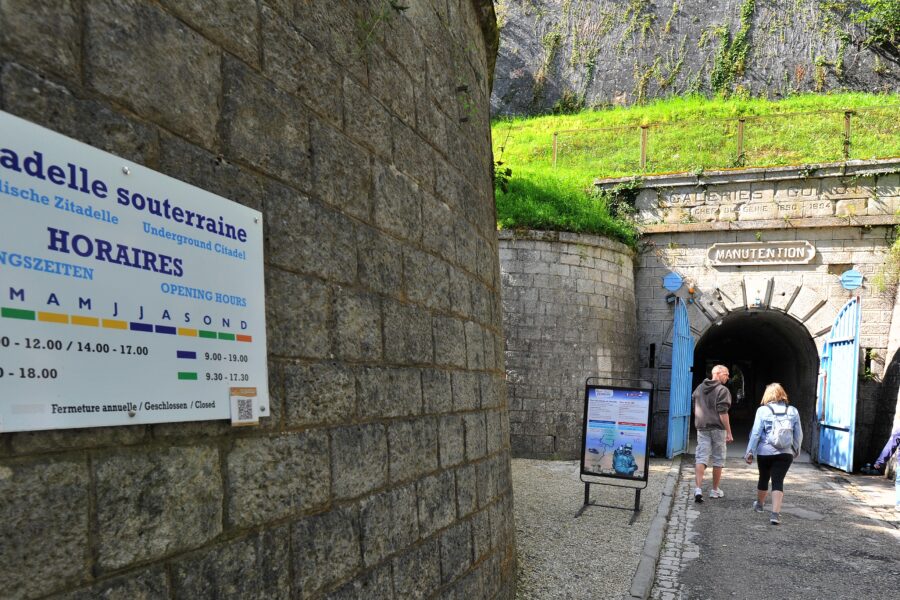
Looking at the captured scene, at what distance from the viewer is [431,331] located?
3303 mm

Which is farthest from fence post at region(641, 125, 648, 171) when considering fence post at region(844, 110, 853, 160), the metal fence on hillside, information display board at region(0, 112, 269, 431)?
information display board at region(0, 112, 269, 431)

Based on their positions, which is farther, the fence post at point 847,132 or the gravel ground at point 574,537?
the fence post at point 847,132

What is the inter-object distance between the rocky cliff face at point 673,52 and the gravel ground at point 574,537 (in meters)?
16.8

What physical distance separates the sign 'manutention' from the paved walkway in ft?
15.6

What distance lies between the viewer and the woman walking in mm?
7109

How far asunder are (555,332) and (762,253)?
4.75m

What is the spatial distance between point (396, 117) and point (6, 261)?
83.6 inches

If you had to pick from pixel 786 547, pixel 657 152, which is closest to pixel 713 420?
pixel 786 547

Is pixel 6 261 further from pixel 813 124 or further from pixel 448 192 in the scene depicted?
pixel 813 124

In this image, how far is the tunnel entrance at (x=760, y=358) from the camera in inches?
534

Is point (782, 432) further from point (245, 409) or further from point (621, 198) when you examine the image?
point (621, 198)

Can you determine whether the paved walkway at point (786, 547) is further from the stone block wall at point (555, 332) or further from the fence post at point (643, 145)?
the fence post at point (643, 145)

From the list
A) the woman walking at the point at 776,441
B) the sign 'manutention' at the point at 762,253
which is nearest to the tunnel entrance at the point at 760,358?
the sign 'manutention' at the point at 762,253

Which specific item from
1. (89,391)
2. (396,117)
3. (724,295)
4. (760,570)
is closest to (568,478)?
(760,570)
